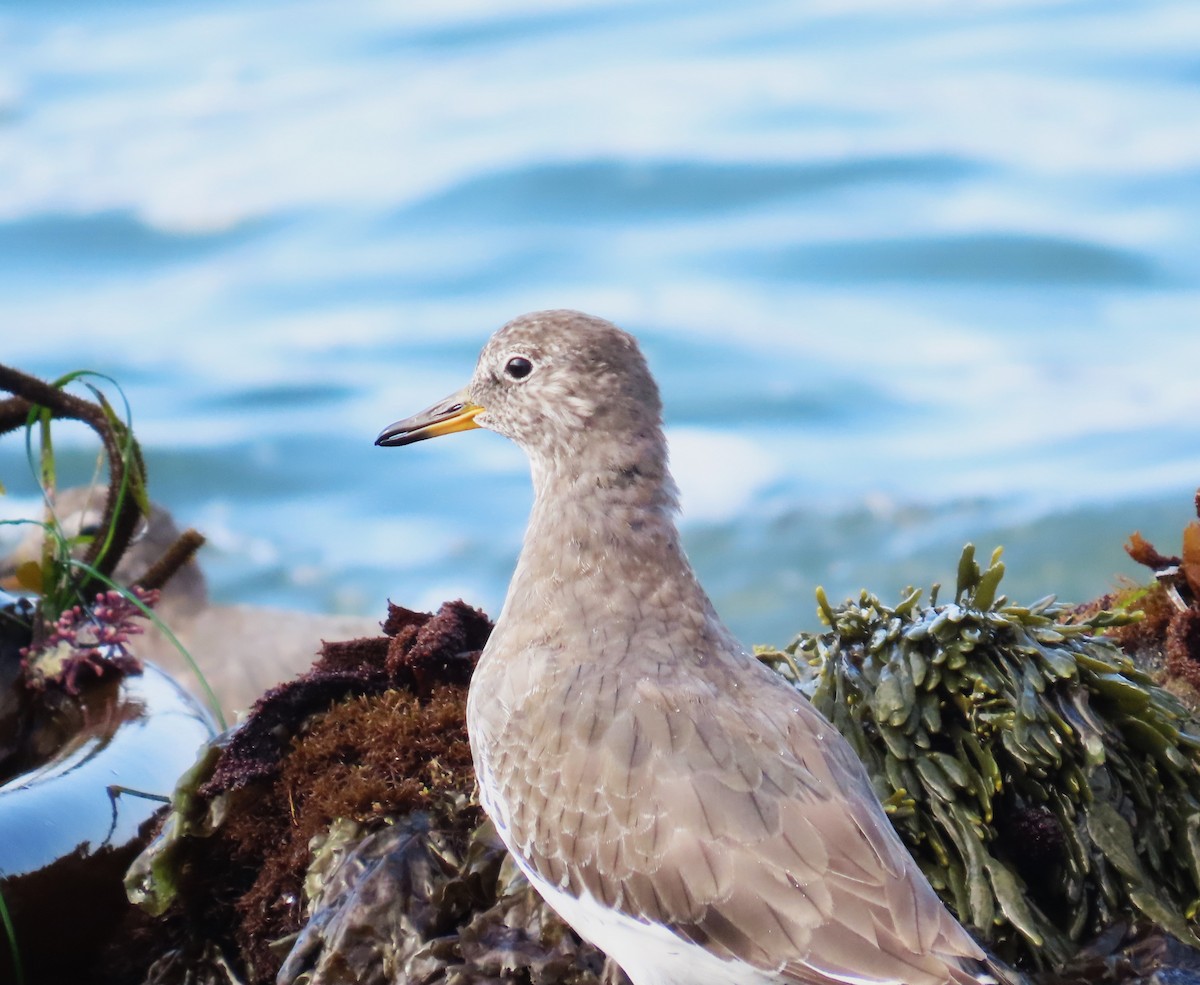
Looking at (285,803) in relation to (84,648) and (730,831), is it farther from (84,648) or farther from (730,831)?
(730,831)

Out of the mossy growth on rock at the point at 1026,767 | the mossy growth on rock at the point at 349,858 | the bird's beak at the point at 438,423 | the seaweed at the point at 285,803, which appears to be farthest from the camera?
the bird's beak at the point at 438,423

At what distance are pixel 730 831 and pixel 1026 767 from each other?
995mm

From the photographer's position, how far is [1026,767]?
377cm

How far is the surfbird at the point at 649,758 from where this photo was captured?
3.10 meters

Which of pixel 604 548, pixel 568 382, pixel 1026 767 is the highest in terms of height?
pixel 568 382

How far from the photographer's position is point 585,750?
10.9 feet

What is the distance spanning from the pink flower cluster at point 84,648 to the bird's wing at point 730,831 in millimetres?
1757

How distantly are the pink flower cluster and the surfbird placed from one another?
1481mm

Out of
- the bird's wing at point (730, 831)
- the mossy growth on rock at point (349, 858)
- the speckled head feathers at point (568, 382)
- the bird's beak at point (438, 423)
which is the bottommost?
the mossy growth on rock at point (349, 858)

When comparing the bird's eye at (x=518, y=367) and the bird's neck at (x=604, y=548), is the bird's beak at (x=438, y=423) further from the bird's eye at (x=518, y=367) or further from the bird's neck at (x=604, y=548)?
the bird's neck at (x=604, y=548)

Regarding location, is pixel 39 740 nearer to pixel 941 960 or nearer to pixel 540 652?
pixel 540 652

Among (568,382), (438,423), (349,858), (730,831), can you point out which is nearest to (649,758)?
(730,831)

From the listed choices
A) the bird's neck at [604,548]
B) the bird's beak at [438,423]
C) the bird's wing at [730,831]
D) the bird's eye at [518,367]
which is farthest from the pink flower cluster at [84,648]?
the bird's wing at [730,831]

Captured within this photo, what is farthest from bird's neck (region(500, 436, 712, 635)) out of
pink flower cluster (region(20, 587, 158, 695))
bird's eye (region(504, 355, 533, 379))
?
pink flower cluster (region(20, 587, 158, 695))
